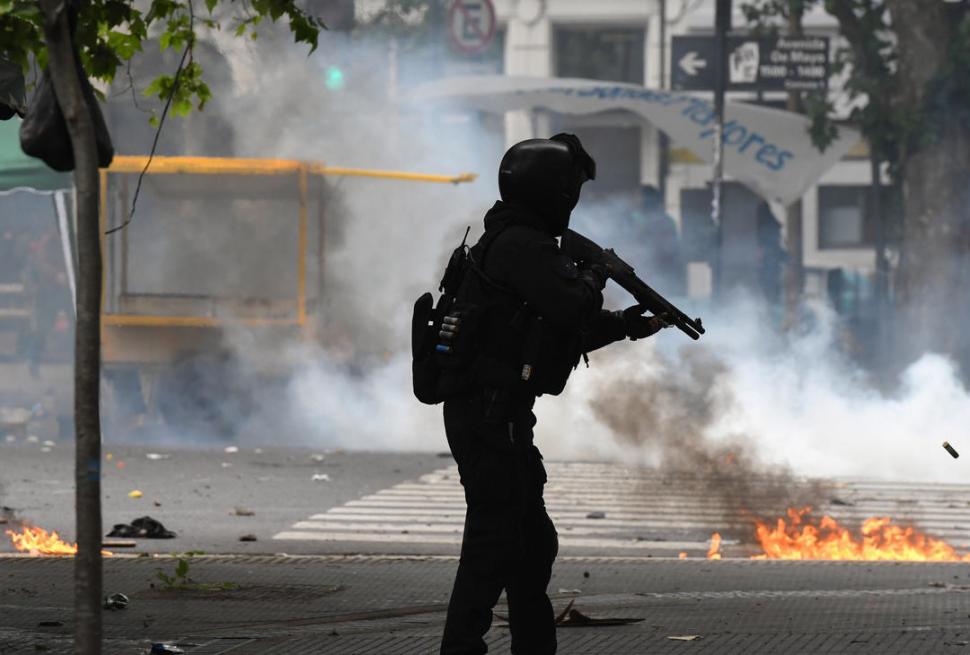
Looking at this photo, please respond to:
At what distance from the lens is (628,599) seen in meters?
7.70

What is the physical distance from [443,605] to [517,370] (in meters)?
2.46

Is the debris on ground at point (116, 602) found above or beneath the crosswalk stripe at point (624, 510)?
above

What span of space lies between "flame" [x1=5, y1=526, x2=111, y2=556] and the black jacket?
4698 mm

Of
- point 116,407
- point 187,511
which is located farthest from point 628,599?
point 116,407

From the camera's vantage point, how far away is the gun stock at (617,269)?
5.35 meters

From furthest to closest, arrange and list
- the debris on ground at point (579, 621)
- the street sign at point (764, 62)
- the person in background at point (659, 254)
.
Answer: the street sign at point (764, 62), the person in background at point (659, 254), the debris on ground at point (579, 621)

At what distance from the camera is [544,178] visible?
531cm

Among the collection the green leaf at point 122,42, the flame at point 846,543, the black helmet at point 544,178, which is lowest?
the flame at point 846,543

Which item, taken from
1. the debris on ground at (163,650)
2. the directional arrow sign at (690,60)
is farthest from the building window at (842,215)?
the debris on ground at (163,650)

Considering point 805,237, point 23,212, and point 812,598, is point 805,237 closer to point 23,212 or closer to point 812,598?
point 23,212

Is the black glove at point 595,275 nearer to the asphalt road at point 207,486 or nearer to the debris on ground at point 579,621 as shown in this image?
the debris on ground at point 579,621

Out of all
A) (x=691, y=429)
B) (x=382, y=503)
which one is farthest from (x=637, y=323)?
(x=691, y=429)

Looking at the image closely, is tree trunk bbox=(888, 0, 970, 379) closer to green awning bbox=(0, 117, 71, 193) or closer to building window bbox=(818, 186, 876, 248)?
green awning bbox=(0, 117, 71, 193)

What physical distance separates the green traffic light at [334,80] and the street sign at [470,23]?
26.2ft
